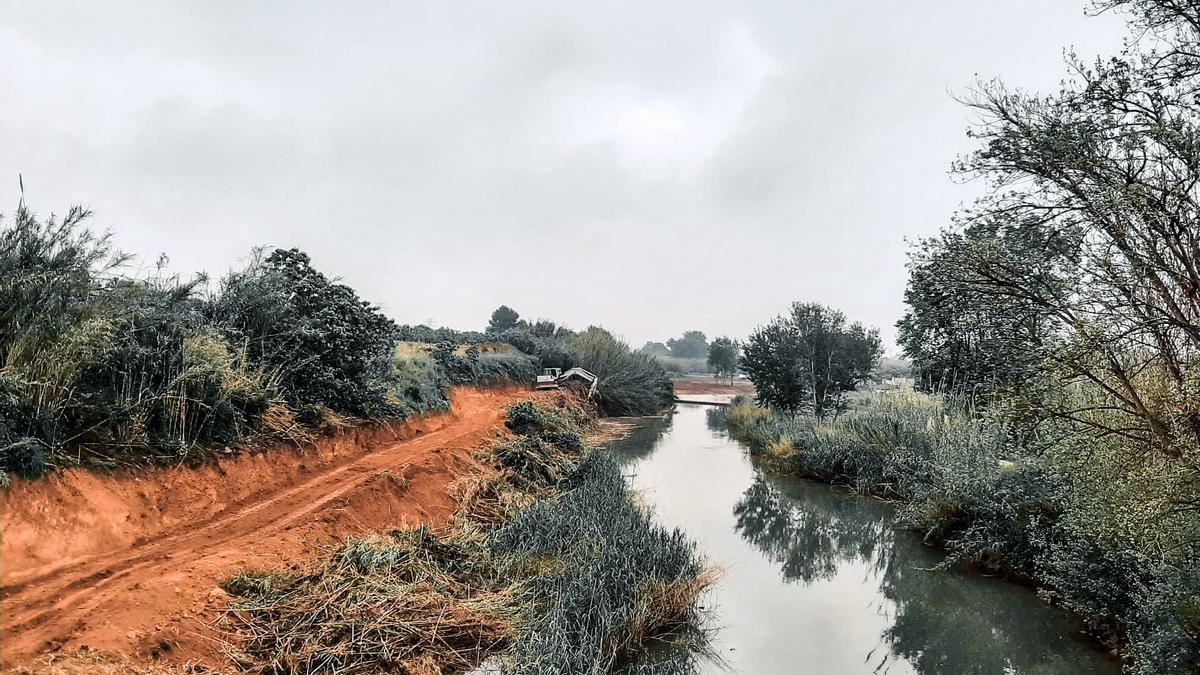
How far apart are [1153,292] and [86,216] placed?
11271mm

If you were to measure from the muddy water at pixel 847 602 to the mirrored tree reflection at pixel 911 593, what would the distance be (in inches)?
0.6

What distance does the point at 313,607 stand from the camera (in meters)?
4.89

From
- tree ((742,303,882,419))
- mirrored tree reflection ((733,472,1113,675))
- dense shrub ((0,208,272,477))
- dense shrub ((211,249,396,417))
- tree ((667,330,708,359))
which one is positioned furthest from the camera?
tree ((667,330,708,359))

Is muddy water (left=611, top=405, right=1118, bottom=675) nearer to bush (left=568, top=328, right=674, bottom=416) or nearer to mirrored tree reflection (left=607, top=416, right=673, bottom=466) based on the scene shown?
mirrored tree reflection (left=607, top=416, right=673, bottom=466)

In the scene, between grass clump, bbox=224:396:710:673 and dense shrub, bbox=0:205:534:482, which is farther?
dense shrub, bbox=0:205:534:482

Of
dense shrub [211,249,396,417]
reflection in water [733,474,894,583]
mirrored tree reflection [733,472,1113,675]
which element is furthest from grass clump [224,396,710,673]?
dense shrub [211,249,396,417]

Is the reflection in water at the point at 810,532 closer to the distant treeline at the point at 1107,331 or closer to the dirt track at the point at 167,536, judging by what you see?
the distant treeline at the point at 1107,331

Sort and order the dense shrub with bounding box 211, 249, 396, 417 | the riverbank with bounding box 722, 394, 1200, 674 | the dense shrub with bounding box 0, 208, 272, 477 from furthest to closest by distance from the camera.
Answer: the dense shrub with bounding box 211, 249, 396, 417 → the dense shrub with bounding box 0, 208, 272, 477 → the riverbank with bounding box 722, 394, 1200, 674

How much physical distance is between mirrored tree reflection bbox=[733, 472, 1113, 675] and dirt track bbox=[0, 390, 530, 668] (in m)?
5.82

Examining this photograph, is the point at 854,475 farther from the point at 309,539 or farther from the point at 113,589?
the point at 113,589

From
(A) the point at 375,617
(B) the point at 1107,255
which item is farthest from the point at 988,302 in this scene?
(A) the point at 375,617

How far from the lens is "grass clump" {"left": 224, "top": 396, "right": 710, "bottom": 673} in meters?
4.57

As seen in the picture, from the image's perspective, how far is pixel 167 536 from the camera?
5.69 m

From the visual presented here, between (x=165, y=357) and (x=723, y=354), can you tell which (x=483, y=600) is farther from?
(x=723, y=354)
